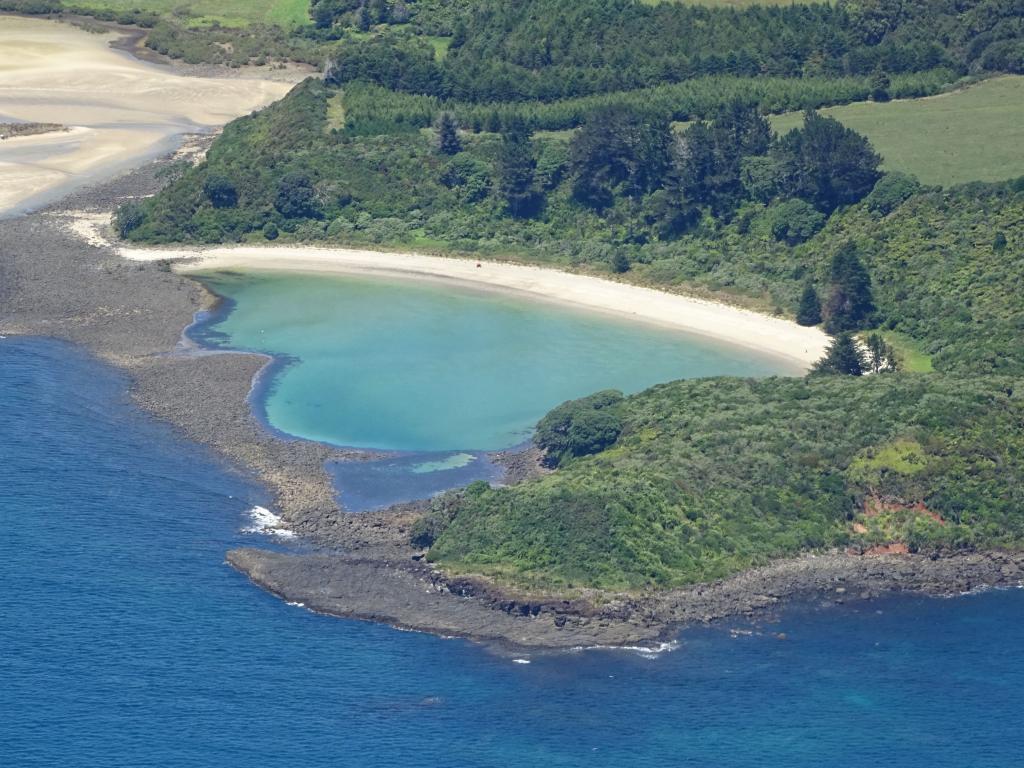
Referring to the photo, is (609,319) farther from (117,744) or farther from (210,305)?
(117,744)

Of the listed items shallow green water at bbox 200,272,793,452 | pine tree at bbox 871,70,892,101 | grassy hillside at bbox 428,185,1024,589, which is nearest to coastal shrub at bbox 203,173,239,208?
shallow green water at bbox 200,272,793,452

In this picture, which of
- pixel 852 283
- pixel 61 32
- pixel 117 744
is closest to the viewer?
pixel 117 744

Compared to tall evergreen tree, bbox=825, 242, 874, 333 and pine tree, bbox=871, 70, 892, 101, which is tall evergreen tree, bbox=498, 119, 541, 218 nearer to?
pine tree, bbox=871, 70, 892, 101

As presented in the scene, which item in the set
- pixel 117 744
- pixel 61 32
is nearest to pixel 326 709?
pixel 117 744

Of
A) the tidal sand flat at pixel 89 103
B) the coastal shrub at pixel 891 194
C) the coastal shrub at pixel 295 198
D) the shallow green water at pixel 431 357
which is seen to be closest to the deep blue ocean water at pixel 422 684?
the shallow green water at pixel 431 357

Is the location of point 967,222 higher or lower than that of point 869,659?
higher

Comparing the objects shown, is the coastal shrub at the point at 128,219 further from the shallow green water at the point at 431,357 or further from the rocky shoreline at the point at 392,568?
→ the rocky shoreline at the point at 392,568

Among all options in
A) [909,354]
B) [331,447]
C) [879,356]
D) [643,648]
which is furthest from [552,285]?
[643,648]

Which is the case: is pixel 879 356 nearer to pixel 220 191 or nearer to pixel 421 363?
pixel 421 363
